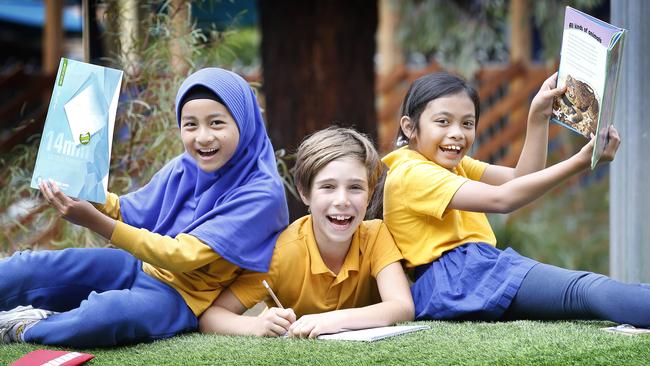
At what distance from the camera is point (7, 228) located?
4.90 m

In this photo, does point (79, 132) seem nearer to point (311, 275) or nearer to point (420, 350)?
point (311, 275)

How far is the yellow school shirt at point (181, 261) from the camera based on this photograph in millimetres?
3137

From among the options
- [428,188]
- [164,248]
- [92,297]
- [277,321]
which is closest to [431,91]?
[428,188]

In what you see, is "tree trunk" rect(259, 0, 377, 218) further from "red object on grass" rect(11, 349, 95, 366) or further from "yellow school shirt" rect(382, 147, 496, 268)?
"red object on grass" rect(11, 349, 95, 366)

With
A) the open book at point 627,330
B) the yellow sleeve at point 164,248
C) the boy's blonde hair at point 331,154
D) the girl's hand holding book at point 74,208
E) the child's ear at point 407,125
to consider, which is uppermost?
the child's ear at point 407,125

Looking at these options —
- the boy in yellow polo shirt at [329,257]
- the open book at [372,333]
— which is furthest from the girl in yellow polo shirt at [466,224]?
the open book at [372,333]

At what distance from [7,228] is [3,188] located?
20cm

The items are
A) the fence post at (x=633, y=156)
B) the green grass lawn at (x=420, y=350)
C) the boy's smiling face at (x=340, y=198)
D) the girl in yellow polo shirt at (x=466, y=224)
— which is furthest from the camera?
the fence post at (x=633, y=156)

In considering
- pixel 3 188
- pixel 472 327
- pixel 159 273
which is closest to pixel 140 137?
pixel 3 188

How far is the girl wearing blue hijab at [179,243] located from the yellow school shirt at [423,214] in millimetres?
410

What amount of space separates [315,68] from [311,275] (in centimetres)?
313

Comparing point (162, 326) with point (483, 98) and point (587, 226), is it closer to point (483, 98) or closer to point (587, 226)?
point (587, 226)

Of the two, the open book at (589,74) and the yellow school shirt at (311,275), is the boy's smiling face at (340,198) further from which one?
the open book at (589,74)

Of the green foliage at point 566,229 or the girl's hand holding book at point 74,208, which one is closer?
the girl's hand holding book at point 74,208
